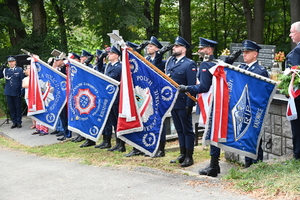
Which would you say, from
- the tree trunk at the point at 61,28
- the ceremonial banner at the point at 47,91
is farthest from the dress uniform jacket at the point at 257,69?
the tree trunk at the point at 61,28

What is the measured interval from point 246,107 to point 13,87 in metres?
8.98

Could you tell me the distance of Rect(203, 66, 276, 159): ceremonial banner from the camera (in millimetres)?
6305

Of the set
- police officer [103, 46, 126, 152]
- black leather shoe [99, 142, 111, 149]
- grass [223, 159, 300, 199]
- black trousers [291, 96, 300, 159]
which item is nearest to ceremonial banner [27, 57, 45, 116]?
black leather shoe [99, 142, 111, 149]

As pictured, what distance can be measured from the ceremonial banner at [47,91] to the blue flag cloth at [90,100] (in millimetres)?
1976

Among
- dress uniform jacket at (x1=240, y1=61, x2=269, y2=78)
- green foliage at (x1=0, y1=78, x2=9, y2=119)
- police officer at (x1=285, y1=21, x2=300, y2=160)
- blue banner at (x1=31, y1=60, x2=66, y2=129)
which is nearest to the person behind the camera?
police officer at (x1=285, y1=21, x2=300, y2=160)

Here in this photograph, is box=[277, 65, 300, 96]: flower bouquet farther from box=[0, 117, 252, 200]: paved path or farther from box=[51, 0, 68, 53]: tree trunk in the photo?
box=[51, 0, 68, 53]: tree trunk

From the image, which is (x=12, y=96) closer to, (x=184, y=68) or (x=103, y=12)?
(x=103, y=12)

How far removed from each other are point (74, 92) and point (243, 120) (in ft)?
13.1

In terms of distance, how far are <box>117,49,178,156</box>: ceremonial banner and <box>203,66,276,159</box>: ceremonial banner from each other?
4.42ft

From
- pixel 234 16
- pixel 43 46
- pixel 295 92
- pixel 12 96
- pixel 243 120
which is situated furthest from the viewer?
pixel 234 16

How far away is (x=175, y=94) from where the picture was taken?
295 inches

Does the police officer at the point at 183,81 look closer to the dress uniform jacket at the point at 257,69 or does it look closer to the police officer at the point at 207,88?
the police officer at the point at 207,88

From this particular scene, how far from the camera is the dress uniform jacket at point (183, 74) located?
7.61m

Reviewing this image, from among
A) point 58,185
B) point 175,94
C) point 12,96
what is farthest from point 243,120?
point 12,96
